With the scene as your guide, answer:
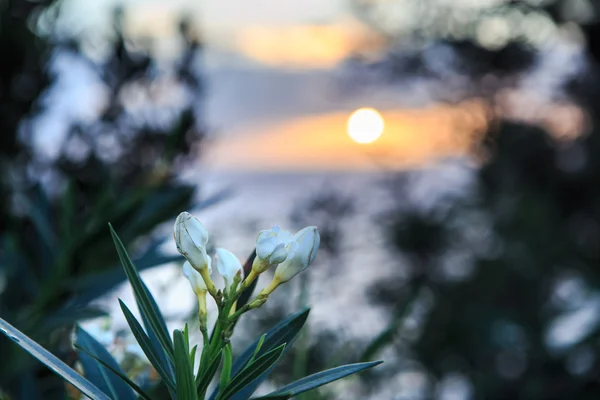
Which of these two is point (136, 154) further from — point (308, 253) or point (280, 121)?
point (280, 121)

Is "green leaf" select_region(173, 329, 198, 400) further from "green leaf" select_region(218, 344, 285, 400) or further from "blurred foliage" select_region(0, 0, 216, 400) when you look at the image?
"blurred foliage" select_region(0, 0, 216, 400)

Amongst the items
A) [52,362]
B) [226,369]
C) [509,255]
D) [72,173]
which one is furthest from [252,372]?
[509,255]

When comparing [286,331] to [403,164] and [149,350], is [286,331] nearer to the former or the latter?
[149,350]

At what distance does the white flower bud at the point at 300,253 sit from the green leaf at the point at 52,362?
0.14 m

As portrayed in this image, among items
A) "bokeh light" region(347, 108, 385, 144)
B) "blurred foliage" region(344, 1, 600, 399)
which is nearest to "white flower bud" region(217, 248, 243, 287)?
"blurred foliage" region(344, 1, 600, 399)

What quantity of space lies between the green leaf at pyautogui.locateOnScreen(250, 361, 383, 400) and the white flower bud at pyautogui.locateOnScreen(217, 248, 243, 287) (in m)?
0.08

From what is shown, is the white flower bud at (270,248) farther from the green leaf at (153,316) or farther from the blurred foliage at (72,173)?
the blurred foliage at (72,173)

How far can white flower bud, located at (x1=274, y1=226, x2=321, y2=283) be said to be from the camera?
0.54 metres

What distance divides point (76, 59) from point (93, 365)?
8.95 ft

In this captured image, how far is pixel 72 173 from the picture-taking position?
9.64 ft

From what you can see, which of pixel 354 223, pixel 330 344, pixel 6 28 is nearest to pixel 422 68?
pixel 354 223

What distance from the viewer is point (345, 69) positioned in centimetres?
977

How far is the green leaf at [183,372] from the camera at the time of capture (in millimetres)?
475

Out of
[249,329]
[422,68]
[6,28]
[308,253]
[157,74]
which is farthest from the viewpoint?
[422,68]
